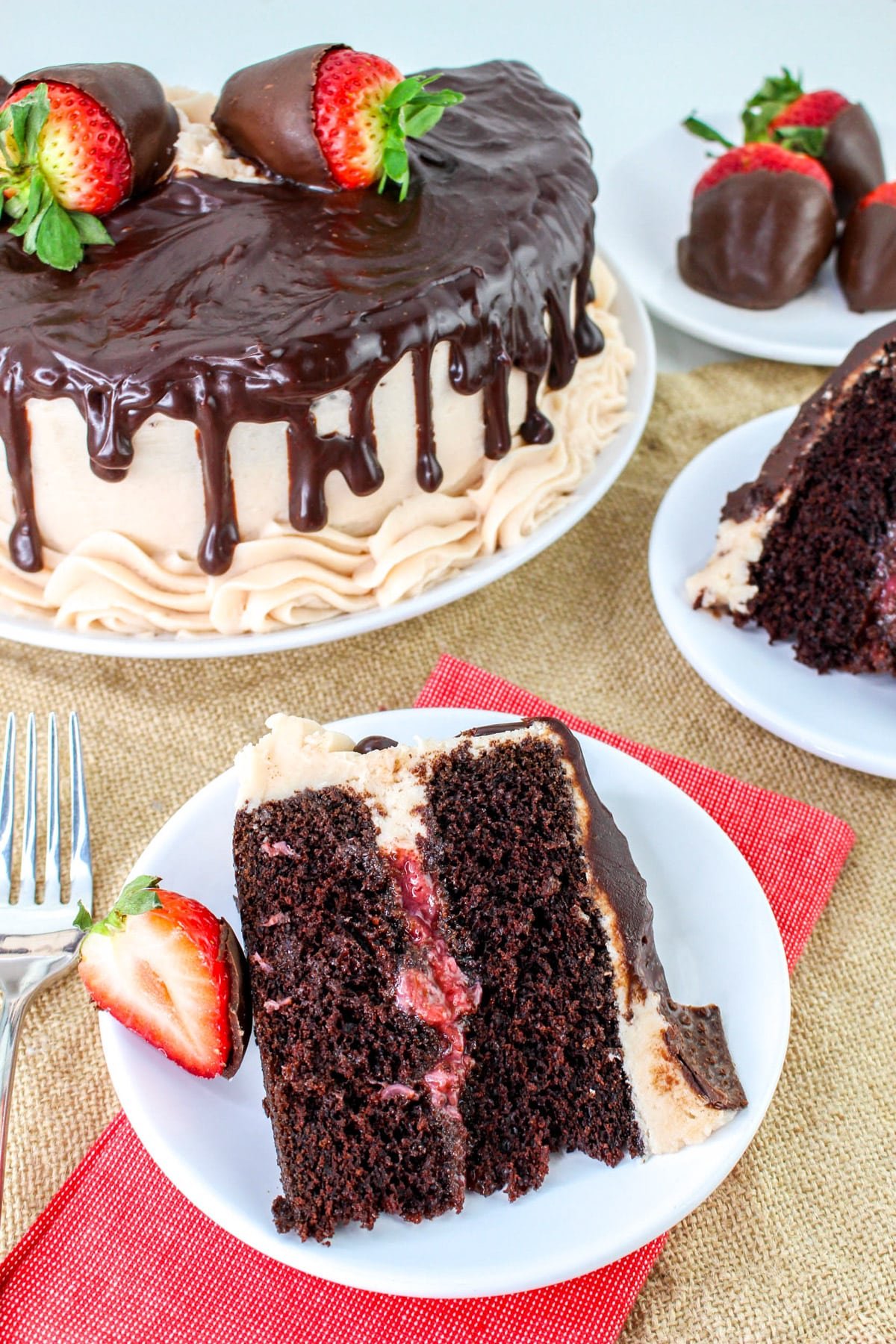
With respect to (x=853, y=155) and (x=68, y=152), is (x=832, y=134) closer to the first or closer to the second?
(x=853, y=155)

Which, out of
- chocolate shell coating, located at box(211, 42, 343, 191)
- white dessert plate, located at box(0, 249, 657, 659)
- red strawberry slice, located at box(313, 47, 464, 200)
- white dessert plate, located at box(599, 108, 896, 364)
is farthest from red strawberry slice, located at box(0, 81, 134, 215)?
white dessert plate, located at box(599, 108, 896, 364)

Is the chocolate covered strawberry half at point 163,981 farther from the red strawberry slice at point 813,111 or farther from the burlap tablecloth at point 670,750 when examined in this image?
the red strawberry slice at point 813,111

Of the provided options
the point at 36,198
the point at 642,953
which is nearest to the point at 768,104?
the point at 36,198

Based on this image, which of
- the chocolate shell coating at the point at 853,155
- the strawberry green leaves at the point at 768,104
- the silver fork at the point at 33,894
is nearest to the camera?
the silver fork at the point at 33,894

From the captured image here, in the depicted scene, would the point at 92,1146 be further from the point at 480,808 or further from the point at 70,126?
the point at 70,126

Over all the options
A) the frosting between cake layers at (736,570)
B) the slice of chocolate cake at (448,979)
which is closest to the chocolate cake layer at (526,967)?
the slice of chocolate cake at (448,979)

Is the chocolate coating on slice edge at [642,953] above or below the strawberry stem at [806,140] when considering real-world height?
below

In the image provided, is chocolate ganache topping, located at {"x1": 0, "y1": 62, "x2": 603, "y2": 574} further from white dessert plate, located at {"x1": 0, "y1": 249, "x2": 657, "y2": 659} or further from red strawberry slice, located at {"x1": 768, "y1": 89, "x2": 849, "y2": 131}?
red strawberry slice, located at {"x1": 768, "y1": 89, "x2": 849, "y2": 131}
